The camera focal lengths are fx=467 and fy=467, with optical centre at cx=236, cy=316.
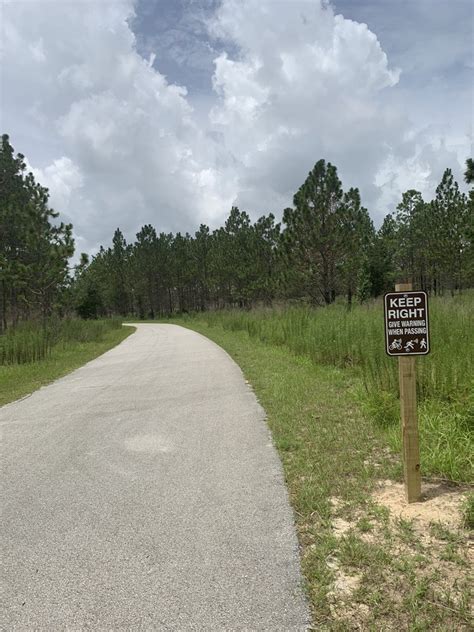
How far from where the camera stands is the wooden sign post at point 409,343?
3.85m

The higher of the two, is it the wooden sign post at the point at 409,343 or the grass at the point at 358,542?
the wooden sign post at the point at 409,343

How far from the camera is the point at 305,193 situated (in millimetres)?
25281

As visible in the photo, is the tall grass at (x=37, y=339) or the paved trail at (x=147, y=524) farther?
the tall grass at (x=37, y=339)

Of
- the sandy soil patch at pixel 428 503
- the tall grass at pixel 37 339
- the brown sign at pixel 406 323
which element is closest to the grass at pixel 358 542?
the sandy soil patch at pixel 428 503

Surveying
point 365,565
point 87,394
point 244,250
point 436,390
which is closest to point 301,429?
point 436,390

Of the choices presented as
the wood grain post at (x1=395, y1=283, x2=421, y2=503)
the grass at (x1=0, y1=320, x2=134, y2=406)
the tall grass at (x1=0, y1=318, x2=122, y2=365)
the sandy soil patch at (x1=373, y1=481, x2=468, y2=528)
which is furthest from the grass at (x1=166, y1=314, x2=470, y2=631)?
the tall grass at (x1=0, y1=318, x2=122, y2=365)

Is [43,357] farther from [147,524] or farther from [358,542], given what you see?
[358,542]

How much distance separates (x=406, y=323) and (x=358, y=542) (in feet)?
5.69

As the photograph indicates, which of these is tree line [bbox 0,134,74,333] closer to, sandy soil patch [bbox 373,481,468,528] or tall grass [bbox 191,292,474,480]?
tall grass [bbox 191,292,474,480]

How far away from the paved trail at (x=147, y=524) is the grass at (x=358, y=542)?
0.60 ft

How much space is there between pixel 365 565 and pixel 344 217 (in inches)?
925

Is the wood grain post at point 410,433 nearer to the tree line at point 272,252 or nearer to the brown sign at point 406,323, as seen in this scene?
the brown sign at point 406,323

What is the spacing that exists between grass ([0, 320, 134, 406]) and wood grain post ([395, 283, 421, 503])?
803 cm

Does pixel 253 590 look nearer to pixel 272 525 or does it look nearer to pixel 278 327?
pixel 272 525
